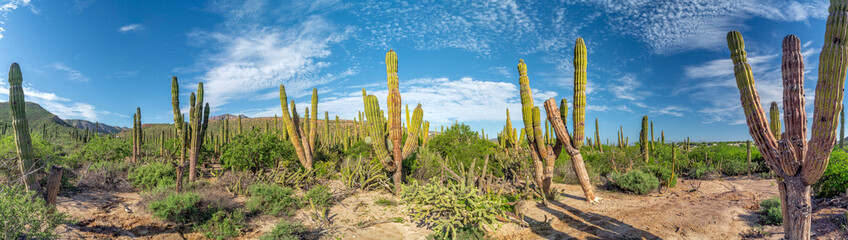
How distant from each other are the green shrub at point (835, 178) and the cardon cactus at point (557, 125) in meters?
5.11

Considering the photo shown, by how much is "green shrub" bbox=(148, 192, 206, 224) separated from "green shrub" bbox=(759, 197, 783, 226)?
1279 centimetres

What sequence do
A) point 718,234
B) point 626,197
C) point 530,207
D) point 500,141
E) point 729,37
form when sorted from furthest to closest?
point 500,141, point 626,197, point 530,207, point 718,234, point 729,37

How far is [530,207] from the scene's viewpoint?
393 inches

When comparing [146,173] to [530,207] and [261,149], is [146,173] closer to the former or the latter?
[261,149]

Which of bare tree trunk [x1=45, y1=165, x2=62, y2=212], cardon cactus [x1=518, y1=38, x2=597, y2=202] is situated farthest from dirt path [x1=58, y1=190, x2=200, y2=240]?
cardon cactus [x1=518, y1=38, x2=597, y2=202]

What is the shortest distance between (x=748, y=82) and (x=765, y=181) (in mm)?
13464

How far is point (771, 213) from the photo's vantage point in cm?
818

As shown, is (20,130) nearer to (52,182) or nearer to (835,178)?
(52,182)

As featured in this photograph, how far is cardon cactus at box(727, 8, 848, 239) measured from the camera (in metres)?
4.91

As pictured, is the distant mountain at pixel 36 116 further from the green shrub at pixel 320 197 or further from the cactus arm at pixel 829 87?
the cactus arm at pixel 829 87

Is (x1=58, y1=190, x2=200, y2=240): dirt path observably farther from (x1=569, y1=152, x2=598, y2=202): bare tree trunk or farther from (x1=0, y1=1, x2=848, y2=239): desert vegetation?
(x1=569, y1=152, x2=598, y2=202): bare tree trunk

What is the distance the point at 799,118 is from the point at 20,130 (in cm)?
1395

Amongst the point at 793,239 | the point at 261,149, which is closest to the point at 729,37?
the point at 793,239

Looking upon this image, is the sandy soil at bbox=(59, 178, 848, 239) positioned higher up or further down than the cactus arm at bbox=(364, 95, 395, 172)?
further down
